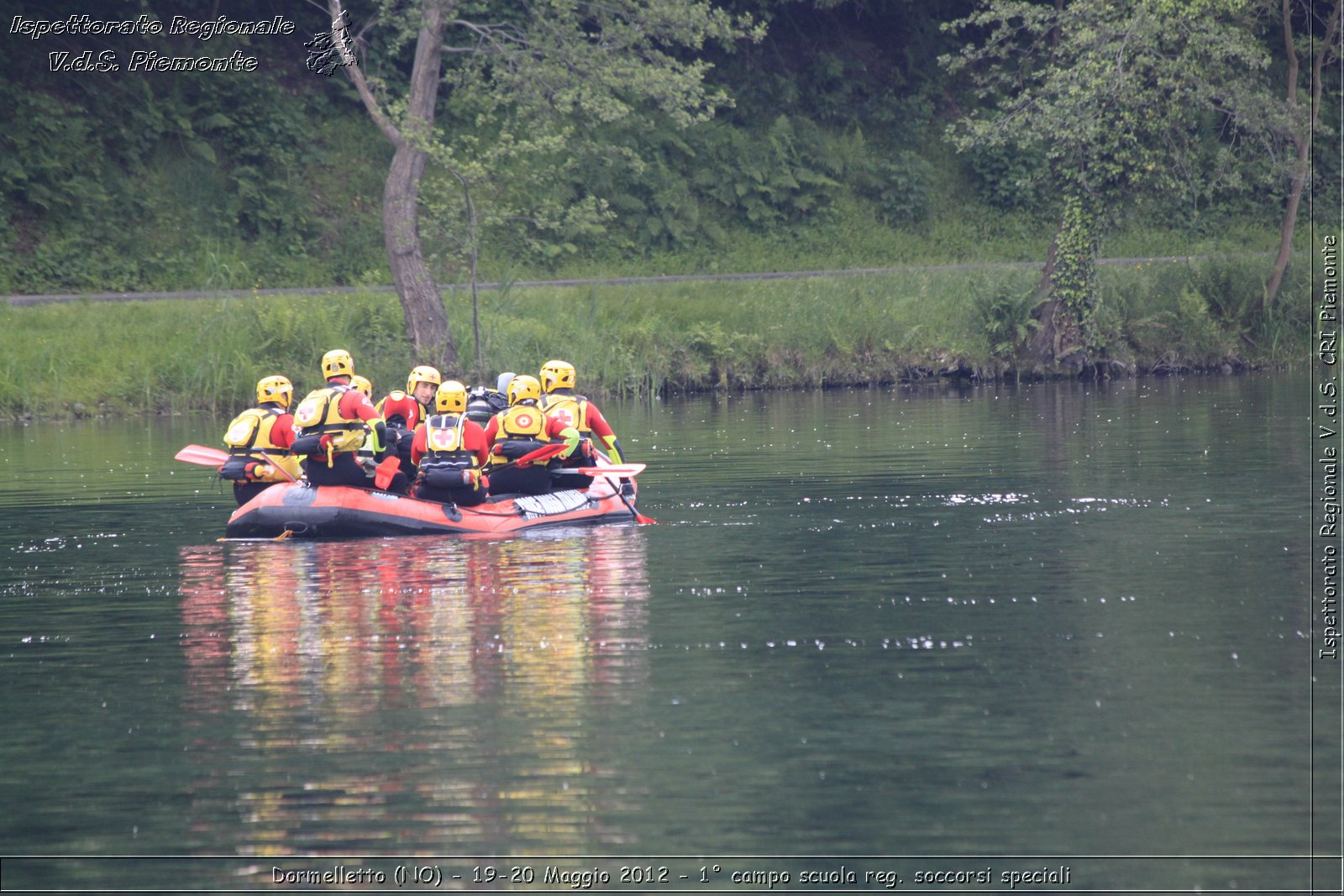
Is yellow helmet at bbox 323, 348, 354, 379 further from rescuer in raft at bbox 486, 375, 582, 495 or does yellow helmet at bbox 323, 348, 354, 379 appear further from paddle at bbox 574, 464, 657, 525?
paddle at bbox 574, 464, 657, 525

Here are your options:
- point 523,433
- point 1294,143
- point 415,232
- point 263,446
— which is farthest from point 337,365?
point 1294,143

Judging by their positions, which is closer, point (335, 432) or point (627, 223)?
point (335, 432)

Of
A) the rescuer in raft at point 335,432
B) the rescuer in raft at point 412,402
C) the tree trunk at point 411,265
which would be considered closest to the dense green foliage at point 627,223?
the tree trunk at point 411,265

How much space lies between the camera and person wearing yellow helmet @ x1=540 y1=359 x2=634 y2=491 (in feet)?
59.8

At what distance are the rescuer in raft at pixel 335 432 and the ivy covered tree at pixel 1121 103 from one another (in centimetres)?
1709

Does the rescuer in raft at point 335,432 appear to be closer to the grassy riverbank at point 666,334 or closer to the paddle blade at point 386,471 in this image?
the paddle blade at point 386,471

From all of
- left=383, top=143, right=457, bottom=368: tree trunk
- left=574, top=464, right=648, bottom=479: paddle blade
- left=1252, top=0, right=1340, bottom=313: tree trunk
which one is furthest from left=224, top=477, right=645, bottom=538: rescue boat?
left=1252, top=0, right=1340, bottom=313: tree trunk

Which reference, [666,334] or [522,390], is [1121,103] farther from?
[522,390]

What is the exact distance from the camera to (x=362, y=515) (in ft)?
56.2

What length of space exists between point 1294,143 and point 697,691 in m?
27.0

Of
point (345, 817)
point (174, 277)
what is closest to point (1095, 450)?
point (345, 817)

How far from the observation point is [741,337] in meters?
34.4

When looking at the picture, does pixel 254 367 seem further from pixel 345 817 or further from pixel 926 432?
pixel 345 817

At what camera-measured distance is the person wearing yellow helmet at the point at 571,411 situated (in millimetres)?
18234
